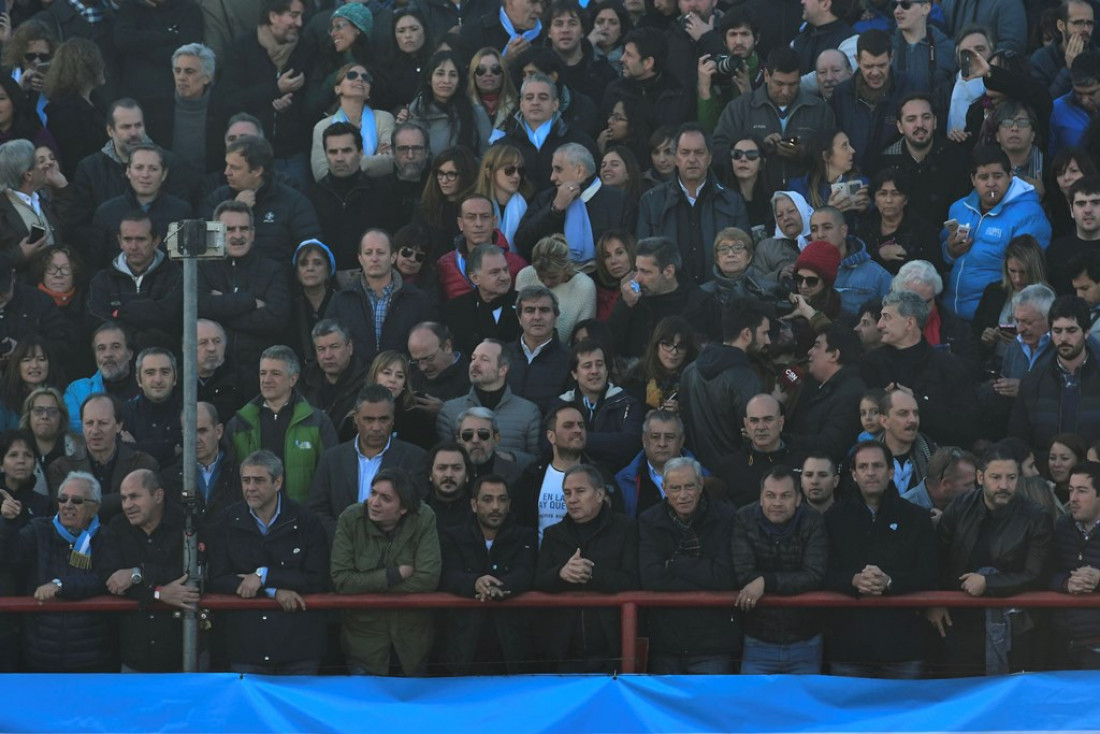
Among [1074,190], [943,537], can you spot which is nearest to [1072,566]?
[943,537]

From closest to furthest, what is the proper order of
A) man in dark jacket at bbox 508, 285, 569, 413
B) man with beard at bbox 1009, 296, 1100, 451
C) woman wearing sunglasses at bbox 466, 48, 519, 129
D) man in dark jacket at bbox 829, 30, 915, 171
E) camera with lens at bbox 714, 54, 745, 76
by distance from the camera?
1. man with beard at bbox 1009, 296, 1100, 451
2. man in dark jacket at bbox 508, 285, 569, 413
3. man in dark jacket at bbox 829, 30, 915, 171
4. woman wearing sunglasses at bbox 466, 48, 519, 129
5. camera with lens at bbox 714, 54, 745, 76

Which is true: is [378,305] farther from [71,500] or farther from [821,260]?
[71,500]

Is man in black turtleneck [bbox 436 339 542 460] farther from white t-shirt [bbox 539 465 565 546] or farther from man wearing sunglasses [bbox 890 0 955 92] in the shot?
man wearing sunglasses [bbox 890 0 955 92]

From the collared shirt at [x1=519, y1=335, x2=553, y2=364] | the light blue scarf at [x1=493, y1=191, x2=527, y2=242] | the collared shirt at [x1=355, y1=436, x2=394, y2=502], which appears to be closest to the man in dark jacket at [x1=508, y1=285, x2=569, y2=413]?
the collared shirt at [x1=519, y1=335, x2=553, y2=364]

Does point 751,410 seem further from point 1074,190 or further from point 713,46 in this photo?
point 713,46

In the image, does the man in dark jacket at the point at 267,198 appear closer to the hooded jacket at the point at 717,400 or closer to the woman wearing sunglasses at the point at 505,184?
the woman wearing sunglasses at the point at 505,184

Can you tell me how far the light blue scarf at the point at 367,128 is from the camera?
16516 mm

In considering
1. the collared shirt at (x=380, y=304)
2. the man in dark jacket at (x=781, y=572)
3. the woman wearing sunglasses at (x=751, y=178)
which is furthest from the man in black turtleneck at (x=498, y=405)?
the woman wearing sunglasses at (x=751, y=178)

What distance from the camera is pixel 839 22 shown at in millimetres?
17641

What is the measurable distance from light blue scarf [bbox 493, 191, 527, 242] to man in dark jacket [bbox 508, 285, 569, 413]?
4.70 ft

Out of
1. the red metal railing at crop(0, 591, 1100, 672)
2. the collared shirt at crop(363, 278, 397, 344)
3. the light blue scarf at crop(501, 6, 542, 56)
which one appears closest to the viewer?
the red metal railing at crop(0, 591, 1100, 672)

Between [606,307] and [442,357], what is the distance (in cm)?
144

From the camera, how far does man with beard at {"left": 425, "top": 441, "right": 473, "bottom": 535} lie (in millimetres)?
12523

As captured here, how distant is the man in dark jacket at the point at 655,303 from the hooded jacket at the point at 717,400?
36.8 inches
